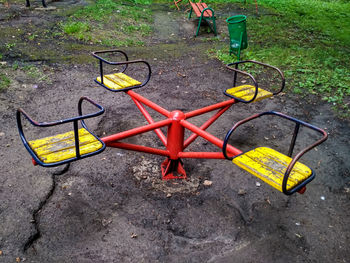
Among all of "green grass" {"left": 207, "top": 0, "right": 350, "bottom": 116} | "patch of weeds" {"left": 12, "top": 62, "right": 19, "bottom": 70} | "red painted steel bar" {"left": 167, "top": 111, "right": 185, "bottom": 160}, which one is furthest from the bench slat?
"red painted steel bar" {"left": 167, "top": 111, "right": 185, "bottom": 160}

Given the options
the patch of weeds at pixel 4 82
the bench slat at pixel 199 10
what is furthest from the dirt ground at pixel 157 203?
the bench slat at pixel 199 10

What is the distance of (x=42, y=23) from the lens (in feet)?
23.5

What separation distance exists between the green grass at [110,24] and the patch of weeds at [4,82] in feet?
7.22

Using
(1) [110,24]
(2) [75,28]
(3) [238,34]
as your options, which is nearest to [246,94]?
(3) [238,34]

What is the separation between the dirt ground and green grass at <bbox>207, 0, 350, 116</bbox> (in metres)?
0.95

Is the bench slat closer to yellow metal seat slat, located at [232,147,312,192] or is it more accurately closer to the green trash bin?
Result: the green trash bin

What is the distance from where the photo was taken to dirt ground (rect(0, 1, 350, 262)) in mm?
2479

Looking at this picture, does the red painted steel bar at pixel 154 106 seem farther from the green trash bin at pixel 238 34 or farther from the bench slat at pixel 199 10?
the bench slat at pixel 199 10

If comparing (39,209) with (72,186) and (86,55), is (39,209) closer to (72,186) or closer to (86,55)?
(72,186)

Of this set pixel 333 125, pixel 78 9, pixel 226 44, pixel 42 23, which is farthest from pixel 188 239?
pixel 78 9

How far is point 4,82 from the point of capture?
4.77 m

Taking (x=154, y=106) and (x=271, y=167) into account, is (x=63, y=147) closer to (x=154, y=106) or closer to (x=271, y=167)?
(x=154, y=106)

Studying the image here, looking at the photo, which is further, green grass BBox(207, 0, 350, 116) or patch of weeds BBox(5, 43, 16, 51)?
patch of weeds BBox(5, 43, 16, 51)

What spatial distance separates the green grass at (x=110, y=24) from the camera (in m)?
6.85
